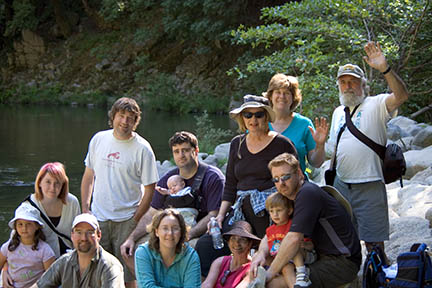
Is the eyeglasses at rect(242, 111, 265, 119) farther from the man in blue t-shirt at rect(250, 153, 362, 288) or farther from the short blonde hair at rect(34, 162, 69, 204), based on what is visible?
the short blonde hair at rect(34, 162, 69, 204)

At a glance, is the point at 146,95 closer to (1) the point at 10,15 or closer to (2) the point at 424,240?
(1) the point at 10,15

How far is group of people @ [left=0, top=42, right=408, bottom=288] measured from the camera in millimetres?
3400

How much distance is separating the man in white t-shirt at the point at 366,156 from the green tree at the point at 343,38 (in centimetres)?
359

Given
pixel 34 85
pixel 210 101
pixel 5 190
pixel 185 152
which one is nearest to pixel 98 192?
pixel 185 152

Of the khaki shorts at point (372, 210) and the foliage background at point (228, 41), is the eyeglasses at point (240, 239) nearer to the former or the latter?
the khaki shorts at point (372, 210)

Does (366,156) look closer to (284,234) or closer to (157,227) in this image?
(284,234)

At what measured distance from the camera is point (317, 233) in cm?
342

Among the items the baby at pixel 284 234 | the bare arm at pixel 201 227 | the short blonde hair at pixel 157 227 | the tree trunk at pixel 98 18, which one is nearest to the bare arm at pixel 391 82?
the baby at pixel 284 234

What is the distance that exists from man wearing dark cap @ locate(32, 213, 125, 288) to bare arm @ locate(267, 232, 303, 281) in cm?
110

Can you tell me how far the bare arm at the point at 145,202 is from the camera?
4538 millimetres

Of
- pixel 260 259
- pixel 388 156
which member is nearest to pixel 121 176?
pixel 260 259

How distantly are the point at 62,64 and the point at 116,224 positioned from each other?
91.6 ft

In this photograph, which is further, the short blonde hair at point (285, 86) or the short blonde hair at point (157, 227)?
the short blonde hair at point (285, 86)

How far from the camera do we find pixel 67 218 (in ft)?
14.5
